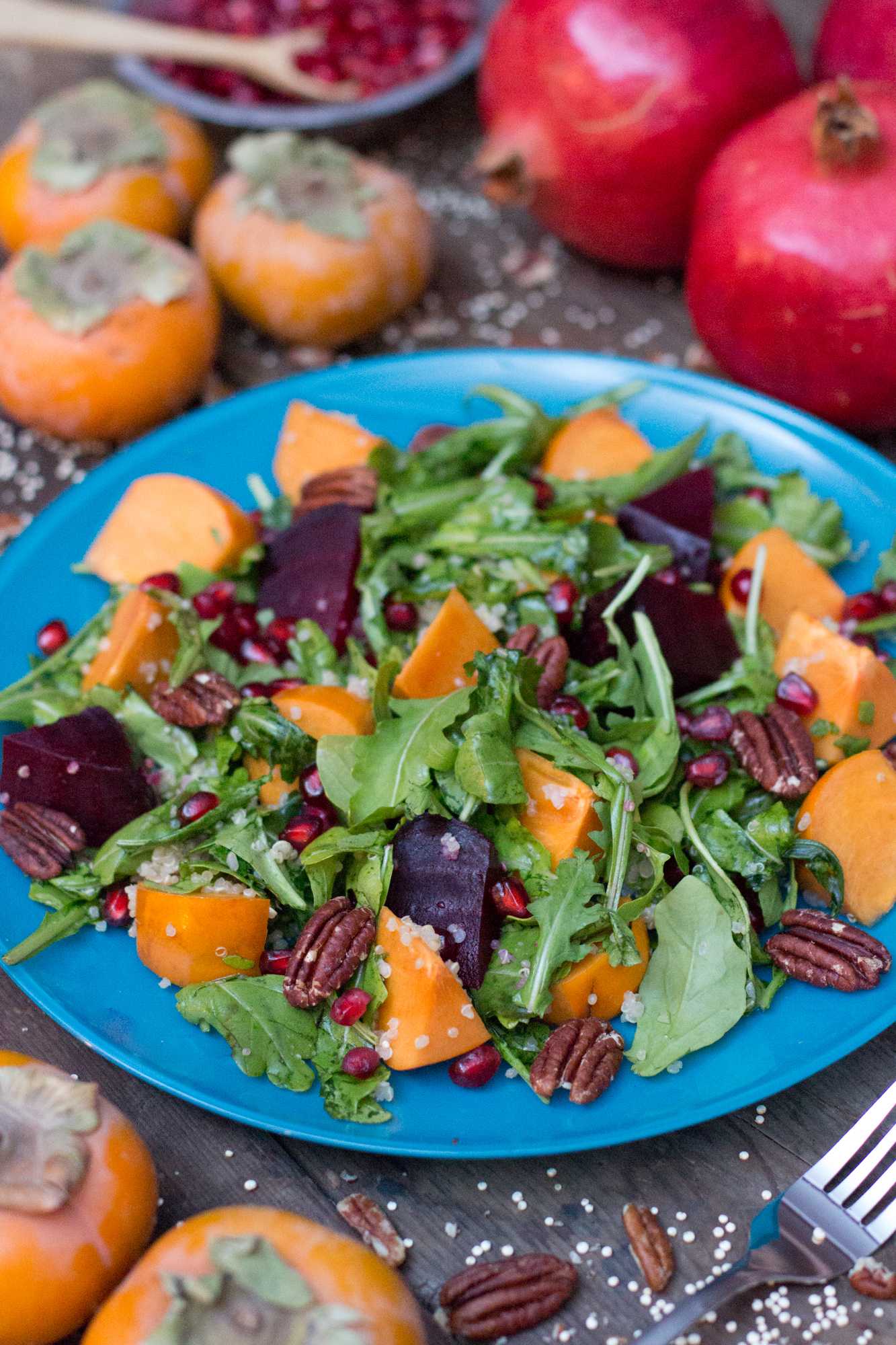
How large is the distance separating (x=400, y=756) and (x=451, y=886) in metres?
0.19

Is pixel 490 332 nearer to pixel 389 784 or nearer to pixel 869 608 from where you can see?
pixel 869 608

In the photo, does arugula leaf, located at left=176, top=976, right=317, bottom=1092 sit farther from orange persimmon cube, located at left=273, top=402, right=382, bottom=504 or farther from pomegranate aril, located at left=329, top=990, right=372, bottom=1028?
orange persimmon cube, located at left=273, top=402, right=382, bottom=504

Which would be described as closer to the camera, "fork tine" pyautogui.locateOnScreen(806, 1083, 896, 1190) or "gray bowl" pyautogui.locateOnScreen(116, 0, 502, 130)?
"fork tine" pyautogui.locateOnScreen(806, 1083, 896, 1190)

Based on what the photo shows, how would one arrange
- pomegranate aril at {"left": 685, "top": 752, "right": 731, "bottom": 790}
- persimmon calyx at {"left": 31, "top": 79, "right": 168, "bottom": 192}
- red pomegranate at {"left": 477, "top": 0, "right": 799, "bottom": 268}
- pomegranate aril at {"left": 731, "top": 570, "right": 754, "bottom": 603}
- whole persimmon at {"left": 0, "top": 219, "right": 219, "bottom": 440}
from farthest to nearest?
persimmon calyx at {"left": 31, "top": 79, "right": 168, "bottom": 192}, red pomegranate at {"left": 477, "top": 0, "right": 799, "bottom": 268}, whole persimmon at {"left": 0, "top": 219, "right": 219, "bottom": 440}, pomegranate aril at {"left": 731, "top": 570, "right": 754, "bottom": 603}, pomegranate aril at {"left": 685, "top": 752, "right": 731, "bottom": 790}

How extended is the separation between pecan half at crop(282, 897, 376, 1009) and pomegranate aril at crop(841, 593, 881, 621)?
36.5 inches

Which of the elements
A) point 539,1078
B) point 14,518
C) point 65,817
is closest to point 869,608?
point 539,1078

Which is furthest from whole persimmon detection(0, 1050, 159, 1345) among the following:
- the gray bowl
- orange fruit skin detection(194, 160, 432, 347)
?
the gray bowl

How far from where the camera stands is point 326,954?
1.41 m

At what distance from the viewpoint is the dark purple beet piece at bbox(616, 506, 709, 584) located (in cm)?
189

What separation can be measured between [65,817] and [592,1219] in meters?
0.87

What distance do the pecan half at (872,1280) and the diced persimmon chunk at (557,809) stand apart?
560mm

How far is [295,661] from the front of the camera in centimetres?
182

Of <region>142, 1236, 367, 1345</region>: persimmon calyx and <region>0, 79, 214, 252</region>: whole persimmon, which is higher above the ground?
<region>0, 79, 214, 252</region>: whole persimmon

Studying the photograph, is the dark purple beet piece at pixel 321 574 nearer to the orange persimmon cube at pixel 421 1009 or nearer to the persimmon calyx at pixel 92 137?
the orange persimmon cube at pixel 421 1009
